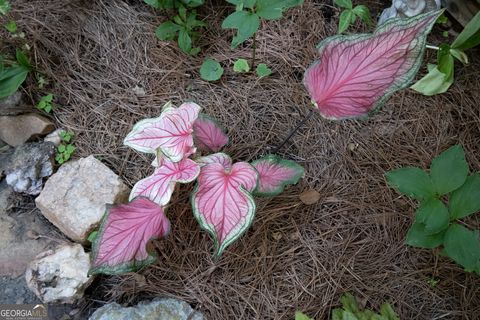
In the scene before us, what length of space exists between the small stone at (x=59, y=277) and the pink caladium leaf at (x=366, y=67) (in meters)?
0.79

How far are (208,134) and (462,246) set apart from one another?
2.32ft

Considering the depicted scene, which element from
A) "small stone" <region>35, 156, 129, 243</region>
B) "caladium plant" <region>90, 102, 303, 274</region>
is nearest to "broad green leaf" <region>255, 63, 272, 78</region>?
"caladium plant" <region>90, 102, 303, 274</region>

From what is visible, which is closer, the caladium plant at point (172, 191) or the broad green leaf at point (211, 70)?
the caladium plant at point (172, 191)

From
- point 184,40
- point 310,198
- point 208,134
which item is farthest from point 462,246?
point 184,40

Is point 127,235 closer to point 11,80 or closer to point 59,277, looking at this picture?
point 59,277

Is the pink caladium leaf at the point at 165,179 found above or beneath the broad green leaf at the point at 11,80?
beneath

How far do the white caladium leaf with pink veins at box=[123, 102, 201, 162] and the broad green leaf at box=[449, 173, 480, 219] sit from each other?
67 cm

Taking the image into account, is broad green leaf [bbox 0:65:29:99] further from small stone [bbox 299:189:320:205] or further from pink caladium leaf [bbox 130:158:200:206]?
small stone [bbox 299:189:320:205]

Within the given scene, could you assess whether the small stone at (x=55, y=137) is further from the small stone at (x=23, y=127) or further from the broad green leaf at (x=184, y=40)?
the broad green leaf at (x=184, y=40)

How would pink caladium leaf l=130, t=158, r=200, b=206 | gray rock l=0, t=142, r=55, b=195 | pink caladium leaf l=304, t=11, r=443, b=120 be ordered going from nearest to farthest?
pink caladium leaf l=304, t=11, r=443, b=120
pink caladium leaf l=130, t=158, r=200, b=206
gray rock l=0, t=142, r=55, b=195

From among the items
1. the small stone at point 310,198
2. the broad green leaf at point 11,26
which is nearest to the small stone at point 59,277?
the small stone at point 310,198

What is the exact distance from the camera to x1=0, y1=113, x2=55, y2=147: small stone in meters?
1.45

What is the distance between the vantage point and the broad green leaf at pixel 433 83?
1370 mm

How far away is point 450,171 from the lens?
108 cm
